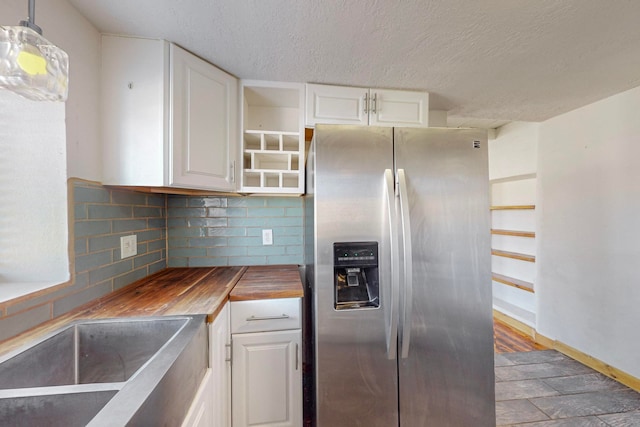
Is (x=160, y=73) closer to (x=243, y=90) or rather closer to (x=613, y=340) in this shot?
(x=243, y=90)

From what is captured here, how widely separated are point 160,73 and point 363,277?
4.66 feet

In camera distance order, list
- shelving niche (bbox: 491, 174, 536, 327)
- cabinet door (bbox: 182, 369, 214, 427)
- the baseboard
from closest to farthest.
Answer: cabinet door (bbox: 182, 369, 214, 427) < the baseboard < shelving niche (bbox: 491, 174, 536, 327)

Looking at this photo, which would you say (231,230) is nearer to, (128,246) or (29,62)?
(128,246)

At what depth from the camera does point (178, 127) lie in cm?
114

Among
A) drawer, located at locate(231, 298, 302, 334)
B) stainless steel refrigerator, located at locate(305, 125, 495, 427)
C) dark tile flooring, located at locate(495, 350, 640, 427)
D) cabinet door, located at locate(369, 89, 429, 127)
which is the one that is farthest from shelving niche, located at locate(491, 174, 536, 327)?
drawer, located at locate(231, 298, 302, 334)

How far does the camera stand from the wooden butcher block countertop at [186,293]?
891mm

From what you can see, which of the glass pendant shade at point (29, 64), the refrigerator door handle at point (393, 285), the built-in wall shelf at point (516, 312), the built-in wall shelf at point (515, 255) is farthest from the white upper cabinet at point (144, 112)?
the built-in wall shelf at point (516, 312)

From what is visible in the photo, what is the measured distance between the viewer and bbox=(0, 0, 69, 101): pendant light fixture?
1.74ft

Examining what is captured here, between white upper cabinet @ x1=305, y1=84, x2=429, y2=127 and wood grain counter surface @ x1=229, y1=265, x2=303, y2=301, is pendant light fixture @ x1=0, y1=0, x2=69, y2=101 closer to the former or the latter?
wood grain counter surface @ x1=229, y1=265, x2=303, y2=301

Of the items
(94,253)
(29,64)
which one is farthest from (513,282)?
(29,64)

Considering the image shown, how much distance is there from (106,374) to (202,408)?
0.38 m

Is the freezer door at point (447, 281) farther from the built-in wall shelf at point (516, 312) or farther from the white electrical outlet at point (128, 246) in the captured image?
the built-in wall shelf at point (516, 312)

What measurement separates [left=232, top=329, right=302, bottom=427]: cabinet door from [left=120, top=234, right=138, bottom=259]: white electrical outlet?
737 mm

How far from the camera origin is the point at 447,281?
1133 mm
